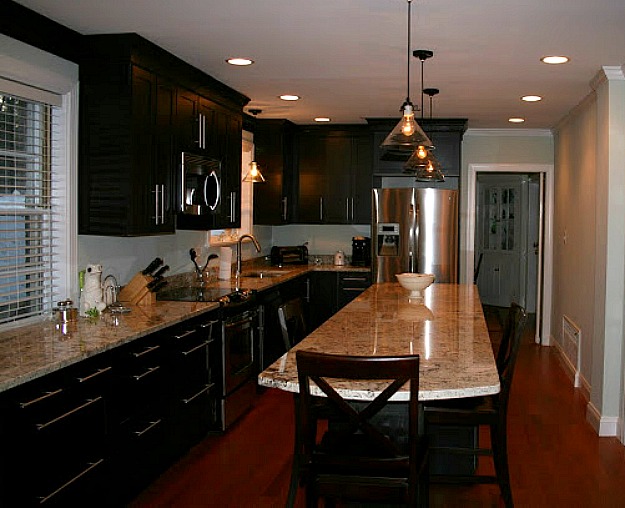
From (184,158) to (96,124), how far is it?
Result: 2.49ft

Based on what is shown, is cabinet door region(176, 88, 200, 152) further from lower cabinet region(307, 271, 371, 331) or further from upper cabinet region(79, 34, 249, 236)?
lower cabinet region(307, 271, 371, 331)

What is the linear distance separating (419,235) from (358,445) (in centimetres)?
504

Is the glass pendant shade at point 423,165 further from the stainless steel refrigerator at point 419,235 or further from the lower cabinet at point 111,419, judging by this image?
the stainless steel refrigerator at point 419,235

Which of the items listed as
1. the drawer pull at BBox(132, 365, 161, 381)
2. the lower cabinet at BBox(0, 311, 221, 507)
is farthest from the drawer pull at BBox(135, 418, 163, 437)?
the drawer pull at BBox(132, 365, 161, 381)

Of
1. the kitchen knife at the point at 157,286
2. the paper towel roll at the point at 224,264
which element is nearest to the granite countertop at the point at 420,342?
the kitchen knife at the point at 157,286

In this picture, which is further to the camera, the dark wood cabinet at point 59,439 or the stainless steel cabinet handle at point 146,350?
the stainless steel cabinet handle at point 146,350

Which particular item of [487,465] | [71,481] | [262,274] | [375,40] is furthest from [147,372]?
[262,274]

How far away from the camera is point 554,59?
448cm

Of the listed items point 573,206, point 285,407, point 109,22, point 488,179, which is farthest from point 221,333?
point 488,179

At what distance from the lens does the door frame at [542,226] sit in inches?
323

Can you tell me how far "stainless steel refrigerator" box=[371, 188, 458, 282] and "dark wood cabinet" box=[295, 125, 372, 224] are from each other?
1.46ft

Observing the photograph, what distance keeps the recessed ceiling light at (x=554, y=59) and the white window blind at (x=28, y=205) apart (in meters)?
2.92

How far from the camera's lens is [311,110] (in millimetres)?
6855

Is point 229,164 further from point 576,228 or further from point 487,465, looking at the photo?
point 576,228
